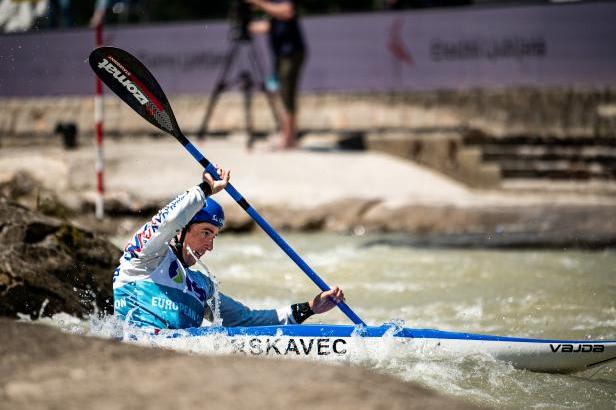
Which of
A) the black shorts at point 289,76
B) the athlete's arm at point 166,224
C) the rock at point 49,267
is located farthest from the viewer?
the black shorts at point 289,76

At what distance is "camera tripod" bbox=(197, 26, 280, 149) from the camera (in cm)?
1222

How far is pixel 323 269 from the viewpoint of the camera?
877cm

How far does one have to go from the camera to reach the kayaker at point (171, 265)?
482cm

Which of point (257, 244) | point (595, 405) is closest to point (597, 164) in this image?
point (257, 244)

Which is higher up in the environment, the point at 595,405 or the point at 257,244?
the point at 595,405

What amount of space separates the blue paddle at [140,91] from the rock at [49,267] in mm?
1233

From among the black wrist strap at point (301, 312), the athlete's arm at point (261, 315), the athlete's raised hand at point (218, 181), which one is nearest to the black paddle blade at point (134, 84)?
the athlete's raised hand at point (218, 181)

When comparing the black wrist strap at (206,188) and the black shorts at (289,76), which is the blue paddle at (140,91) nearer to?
the black wrist strap at (206,188)

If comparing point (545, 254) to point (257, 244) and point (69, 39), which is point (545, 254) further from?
point (69, 39)

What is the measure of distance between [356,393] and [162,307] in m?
2.15

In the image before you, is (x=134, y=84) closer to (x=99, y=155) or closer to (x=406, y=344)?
(x=406, y=344)

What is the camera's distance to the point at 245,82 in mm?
12320

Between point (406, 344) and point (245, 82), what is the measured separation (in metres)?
7.65

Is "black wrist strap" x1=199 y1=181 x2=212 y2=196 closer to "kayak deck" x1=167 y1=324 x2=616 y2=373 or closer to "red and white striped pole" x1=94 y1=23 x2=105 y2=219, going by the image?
"kayak deck" x1=167 y1=324 x2=616 y2=373
